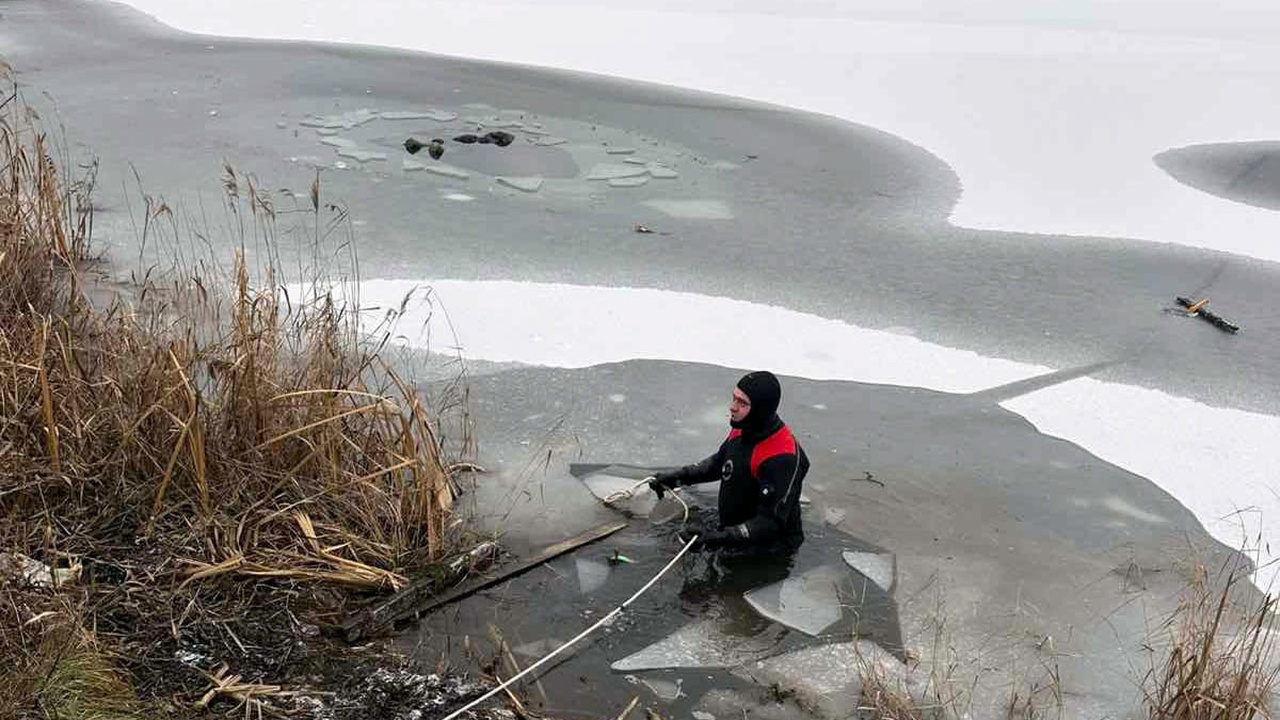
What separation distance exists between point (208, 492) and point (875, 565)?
76.9 inches

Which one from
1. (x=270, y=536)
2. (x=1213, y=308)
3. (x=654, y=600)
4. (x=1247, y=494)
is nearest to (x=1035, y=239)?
(x=1213, y=308)

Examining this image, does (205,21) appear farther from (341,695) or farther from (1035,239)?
(341,695)

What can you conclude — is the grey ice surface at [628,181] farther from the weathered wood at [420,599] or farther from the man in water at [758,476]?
the weathered wood at [420,599]

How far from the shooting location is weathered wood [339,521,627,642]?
10.6ft

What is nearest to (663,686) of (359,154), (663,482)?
(663,482)

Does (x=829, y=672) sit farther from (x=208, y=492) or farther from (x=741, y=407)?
(x=208, y=492)

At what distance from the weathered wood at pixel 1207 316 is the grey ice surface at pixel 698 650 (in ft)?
11.3

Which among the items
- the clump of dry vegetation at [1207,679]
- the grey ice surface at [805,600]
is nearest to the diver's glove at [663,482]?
the grey ice surface at [805,600]

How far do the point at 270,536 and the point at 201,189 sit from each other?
375 cm

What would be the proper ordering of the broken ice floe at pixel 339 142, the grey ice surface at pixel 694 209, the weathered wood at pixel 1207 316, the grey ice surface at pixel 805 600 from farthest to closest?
the broken ice floe at pixel 339 142 → the grey ice surface at pixel 694 209 → the weathered wood at pixel 1207 316 → the grey ice surface at pixel 805 600

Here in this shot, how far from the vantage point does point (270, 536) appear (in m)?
3.42

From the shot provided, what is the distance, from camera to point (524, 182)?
281 inches

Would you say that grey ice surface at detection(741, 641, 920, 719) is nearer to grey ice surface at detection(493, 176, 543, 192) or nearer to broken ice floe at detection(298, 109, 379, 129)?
grey ice surface at detection(493, 176, 543, 192)

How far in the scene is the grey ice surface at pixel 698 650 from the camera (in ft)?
10.6
